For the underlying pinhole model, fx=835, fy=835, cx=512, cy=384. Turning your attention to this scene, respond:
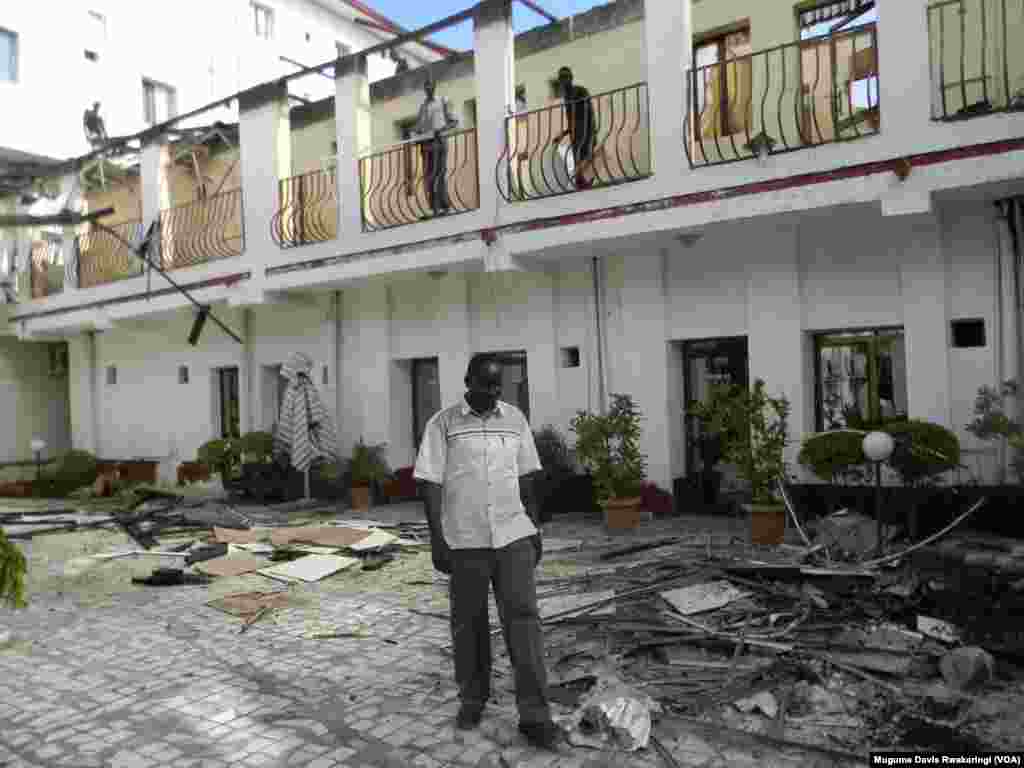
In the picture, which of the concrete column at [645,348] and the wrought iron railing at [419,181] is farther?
the wrought iron railing at [419,181]

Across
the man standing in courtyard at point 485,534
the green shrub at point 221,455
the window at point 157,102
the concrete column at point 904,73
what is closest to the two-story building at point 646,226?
the concrete column at point 904,73

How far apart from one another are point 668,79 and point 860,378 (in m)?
4.00

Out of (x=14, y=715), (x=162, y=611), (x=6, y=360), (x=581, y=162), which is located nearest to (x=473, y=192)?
(x=581, y=162)

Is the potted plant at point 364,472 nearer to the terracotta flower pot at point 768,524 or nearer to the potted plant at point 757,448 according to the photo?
the potted plant at point 757,448

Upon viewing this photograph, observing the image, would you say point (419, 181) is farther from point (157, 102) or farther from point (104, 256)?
point (157, 102)

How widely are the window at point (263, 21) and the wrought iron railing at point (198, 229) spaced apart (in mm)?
11850

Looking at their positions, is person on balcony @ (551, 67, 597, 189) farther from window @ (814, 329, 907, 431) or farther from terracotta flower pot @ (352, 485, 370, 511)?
terracotta flower pot @ (352, 485, 370, 511)

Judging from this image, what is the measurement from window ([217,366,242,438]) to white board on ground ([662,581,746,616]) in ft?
40.5

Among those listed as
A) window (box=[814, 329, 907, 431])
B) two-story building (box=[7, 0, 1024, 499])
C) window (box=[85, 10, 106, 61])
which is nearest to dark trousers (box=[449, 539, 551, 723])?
two-story building (box=[7, 0, 1024, 499])

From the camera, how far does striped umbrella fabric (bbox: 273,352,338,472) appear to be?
12.6 metres

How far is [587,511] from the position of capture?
11.0 m

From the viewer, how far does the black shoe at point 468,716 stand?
13.5 feet

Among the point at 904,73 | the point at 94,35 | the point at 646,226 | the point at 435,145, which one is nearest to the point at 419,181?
the point at 435,145

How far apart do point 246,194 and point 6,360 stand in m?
9.91
